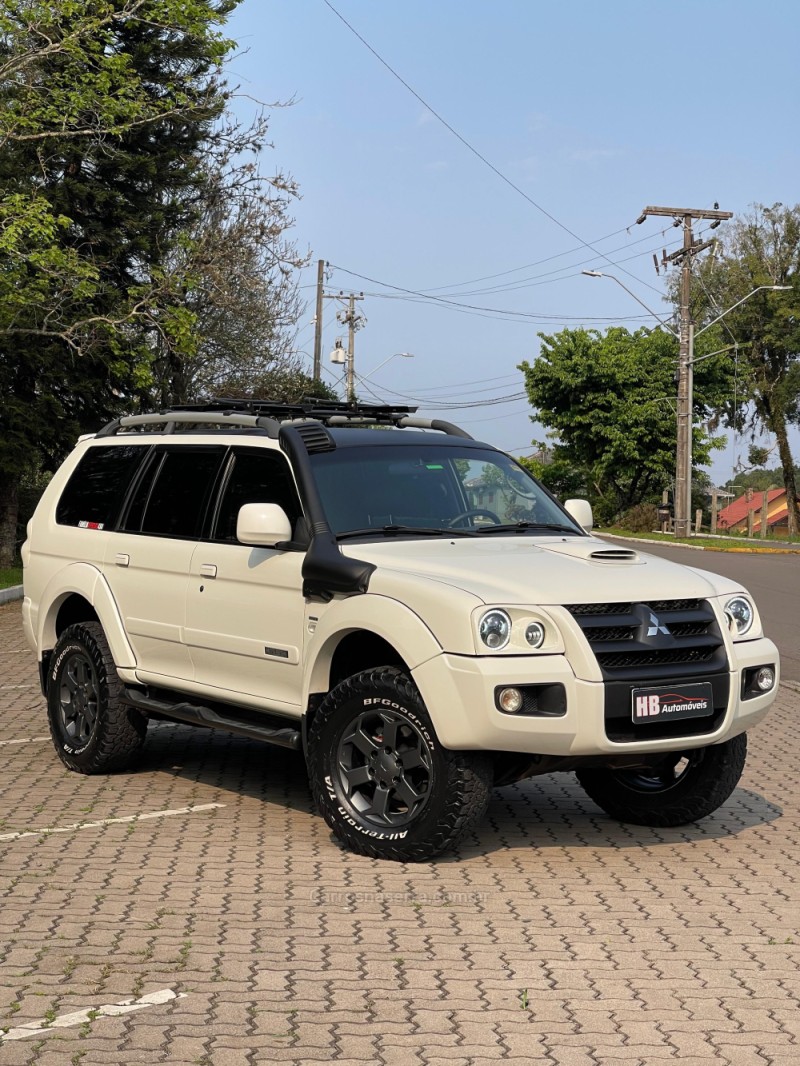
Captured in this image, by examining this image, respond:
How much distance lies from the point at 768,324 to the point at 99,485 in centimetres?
6084

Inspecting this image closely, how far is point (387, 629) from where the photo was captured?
6.70 m

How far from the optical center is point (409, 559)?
274 inches

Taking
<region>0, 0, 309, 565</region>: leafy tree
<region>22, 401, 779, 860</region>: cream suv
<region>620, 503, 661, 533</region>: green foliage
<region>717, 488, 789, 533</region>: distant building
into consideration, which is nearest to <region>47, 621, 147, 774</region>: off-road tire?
<region>22, 401, 779, 860</region>: cream suv

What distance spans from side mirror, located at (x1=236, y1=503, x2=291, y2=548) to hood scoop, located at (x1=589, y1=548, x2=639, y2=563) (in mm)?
1477

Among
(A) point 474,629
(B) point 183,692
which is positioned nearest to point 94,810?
(B) point 183,692

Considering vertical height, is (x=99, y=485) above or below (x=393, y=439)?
below

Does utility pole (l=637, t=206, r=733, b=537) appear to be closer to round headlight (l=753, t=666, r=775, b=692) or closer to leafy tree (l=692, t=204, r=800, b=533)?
leafy tree (l=692, t=204, r=800, b=533)

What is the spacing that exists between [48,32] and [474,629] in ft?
63.7

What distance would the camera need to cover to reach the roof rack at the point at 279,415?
27.0ft

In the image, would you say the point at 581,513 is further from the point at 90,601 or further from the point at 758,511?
the point at 758,511

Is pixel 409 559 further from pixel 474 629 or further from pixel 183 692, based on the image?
pixel 183 692

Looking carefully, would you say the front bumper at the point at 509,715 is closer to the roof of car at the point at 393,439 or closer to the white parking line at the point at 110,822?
the roof of car at the point at 393,439

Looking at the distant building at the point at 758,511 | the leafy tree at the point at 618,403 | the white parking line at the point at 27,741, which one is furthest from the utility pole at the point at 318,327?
the white parking line at the point at 27,741

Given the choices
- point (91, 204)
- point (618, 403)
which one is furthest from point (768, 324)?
point (91, 204)
